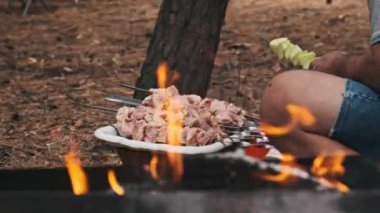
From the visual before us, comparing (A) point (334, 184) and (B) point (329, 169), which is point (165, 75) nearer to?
(B) point (329, 169)

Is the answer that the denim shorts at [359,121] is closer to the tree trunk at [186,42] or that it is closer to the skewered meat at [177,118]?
the skewered meat at [177,118]

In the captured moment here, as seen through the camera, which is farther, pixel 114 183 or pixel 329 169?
pixel 329 169

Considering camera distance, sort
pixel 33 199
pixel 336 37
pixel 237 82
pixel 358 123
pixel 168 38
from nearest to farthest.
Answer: pixel 33 199, pixel 358 123, pixel 168 38, pixel 237 82, pixel 336 37

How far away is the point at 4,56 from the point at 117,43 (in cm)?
129

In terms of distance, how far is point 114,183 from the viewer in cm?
227


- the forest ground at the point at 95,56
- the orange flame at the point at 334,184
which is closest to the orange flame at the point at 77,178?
the orange flame at the point at 334,184

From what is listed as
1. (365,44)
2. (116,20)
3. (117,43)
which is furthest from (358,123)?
(116,20)

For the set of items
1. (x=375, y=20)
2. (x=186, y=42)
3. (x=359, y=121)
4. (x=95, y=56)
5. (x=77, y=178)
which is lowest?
(x=95, y=56)

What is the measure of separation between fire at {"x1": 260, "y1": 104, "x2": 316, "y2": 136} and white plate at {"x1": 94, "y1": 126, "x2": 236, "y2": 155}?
11.7 inches

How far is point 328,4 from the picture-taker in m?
11.4

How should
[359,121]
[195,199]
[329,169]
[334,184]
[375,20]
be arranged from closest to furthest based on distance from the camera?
[195,199]
[334,184]
[329,169]
[375,20]
[359,121]

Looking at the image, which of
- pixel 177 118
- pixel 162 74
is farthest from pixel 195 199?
pixel 162 74

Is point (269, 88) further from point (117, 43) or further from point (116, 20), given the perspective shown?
point (116, 20)

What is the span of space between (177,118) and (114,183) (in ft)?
4.04
